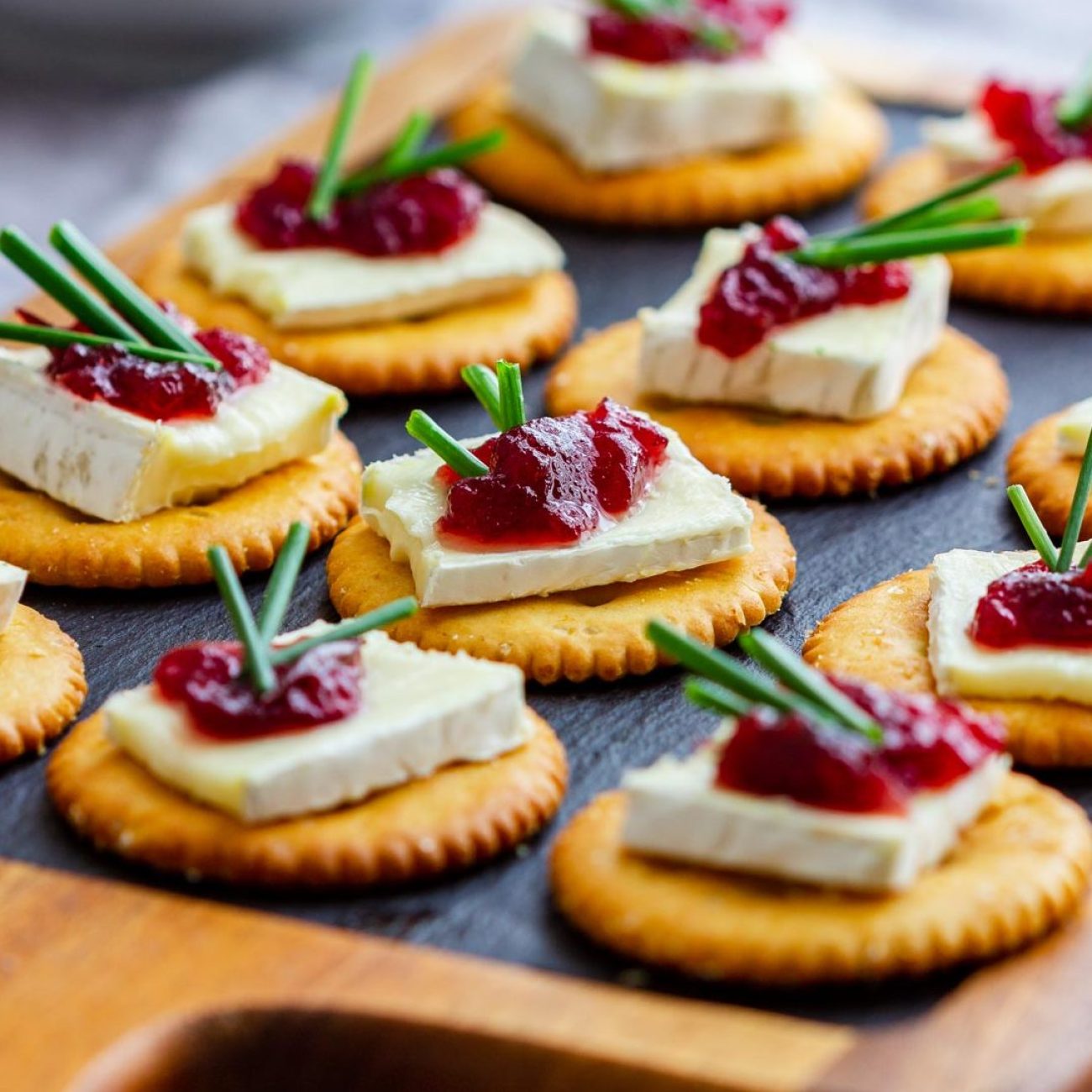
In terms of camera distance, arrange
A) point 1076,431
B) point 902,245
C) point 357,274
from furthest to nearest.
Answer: point 357,274 < point 902,245 < point 1076,431

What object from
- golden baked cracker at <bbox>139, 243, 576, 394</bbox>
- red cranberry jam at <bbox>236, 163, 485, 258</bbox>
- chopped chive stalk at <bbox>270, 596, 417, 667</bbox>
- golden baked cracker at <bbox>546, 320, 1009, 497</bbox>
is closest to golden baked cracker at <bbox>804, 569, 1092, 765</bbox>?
golden baked cracker at <bbox>546, 320, 1009, 497</bbox>

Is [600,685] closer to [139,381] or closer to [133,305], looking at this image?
[139,381]

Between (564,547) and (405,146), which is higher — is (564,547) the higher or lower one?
the lower one

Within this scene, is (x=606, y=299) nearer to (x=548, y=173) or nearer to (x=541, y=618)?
(x=548, y=173)

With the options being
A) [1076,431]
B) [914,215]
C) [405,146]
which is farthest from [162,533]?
[1076,431]

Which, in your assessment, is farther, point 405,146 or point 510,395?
point 405,146

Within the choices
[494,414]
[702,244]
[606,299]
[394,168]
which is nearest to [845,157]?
[702,244]

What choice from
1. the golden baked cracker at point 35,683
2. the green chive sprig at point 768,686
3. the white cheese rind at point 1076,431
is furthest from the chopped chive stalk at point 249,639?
the white cheese rind at point 1076,431
